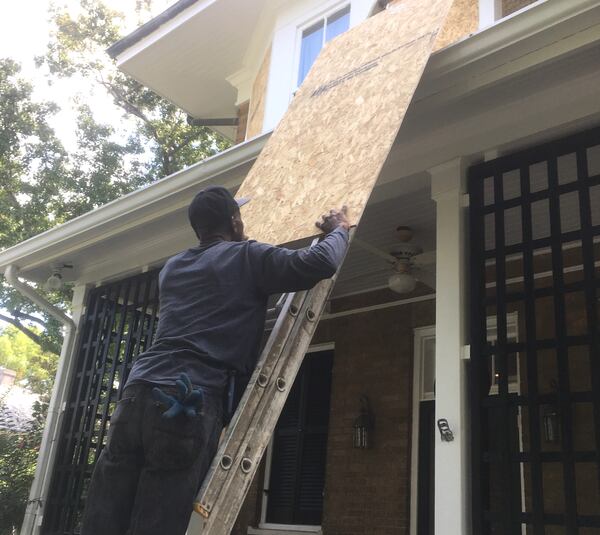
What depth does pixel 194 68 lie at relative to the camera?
955 cm

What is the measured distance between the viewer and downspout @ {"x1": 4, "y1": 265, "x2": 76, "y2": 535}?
694cm

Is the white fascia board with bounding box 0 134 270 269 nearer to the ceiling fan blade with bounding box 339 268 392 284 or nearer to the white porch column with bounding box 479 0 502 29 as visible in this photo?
the ceiling fan blade with bounding box 339 268 392 284

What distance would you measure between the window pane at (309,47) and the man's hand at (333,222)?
5.30 meters

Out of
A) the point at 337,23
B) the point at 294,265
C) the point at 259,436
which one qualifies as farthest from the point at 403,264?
the point at 259,436

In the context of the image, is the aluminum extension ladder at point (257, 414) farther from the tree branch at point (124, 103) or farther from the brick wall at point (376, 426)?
the tree branch at point (124, 103)

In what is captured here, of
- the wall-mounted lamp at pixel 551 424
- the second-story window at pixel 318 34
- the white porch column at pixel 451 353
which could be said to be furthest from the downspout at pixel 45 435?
the wall-mounted lamp at pixel 551 424

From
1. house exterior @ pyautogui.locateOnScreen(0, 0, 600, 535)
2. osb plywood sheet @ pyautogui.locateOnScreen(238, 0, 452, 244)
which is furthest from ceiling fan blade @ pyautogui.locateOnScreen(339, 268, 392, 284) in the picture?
osb plywood sheet @ pyautogui.locateOnScreen(238, 0, 452, 244)

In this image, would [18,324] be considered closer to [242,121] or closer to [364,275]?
[242,121]

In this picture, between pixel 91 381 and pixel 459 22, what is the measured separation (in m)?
5.23

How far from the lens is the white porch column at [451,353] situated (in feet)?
12.1

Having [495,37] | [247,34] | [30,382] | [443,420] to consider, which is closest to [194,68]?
[247,34]

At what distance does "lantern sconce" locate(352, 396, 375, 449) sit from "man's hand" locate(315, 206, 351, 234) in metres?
4.60

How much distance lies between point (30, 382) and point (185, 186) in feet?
77.4

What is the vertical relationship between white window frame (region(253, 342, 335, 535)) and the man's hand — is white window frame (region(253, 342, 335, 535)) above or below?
below
